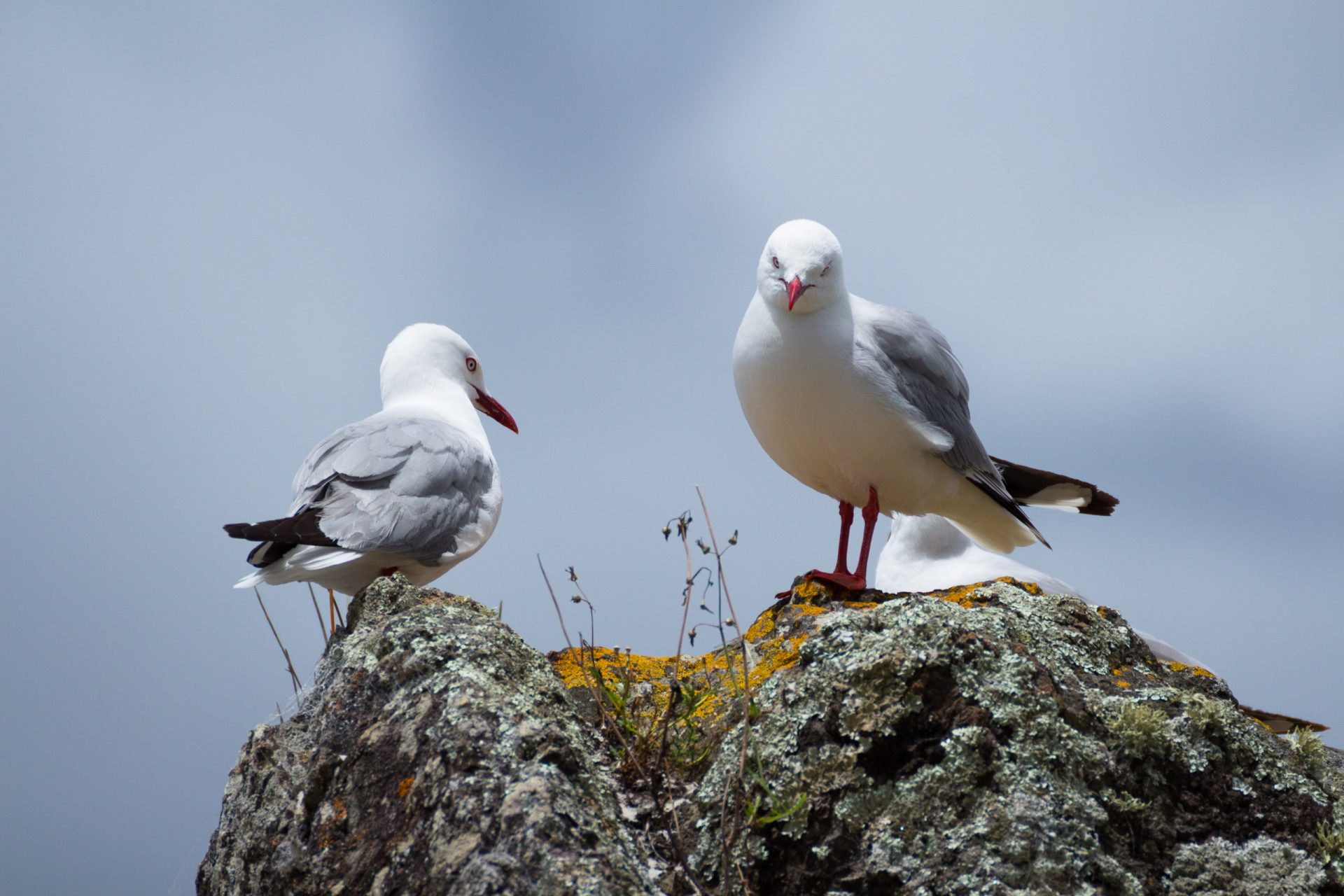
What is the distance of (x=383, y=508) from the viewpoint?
5738 mm

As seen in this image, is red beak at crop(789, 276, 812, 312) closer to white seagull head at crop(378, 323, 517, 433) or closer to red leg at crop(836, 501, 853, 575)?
red leg at crop(836, 501, 853, 575)

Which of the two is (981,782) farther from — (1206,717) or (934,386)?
(934,386)

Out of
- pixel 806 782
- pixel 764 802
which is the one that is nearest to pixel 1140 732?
pixel 806 782

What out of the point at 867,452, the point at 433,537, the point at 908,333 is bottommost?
the point at 433,537

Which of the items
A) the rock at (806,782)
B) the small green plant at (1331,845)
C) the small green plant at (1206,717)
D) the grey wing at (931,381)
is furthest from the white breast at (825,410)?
the small green plant at (1331,845)

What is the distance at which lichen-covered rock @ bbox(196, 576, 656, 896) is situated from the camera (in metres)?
2.93

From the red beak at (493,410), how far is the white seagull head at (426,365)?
0.52ft

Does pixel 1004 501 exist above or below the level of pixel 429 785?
above

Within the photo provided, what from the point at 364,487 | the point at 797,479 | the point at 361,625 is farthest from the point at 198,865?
the point at 797,479

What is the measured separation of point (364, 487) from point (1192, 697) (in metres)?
4.05

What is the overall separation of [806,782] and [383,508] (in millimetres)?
3178

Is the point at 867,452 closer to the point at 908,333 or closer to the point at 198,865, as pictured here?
the point at 908,333

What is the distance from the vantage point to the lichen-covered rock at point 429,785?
2930 mm

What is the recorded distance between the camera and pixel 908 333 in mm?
5906
